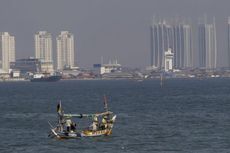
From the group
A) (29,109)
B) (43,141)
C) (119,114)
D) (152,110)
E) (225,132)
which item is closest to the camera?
(43,141)

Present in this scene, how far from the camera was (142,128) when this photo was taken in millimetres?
58281

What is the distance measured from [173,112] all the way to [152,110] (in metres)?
4.20

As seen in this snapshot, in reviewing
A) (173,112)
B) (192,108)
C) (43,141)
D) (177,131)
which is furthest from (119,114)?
(43,141)

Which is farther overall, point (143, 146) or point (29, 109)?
point (29, 109)

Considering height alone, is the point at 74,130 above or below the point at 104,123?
below

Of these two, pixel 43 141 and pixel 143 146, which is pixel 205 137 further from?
pixel 43 141

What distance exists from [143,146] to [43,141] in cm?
681

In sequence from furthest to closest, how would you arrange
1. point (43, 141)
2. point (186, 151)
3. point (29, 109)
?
point (29, 109)
point (43, 141)
point (186, 151)

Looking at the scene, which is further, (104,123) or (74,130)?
(104,123)

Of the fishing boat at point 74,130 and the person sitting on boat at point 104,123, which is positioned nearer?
the fishing boat at point 74,130

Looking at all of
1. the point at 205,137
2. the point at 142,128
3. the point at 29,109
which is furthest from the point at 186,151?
the point at 29,109

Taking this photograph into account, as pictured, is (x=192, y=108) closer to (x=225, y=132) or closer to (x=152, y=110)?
(x=152, y=110)

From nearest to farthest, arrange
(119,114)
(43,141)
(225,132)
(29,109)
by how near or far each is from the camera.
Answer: (43,141) → (225,132) → (119,114) → (29,109)

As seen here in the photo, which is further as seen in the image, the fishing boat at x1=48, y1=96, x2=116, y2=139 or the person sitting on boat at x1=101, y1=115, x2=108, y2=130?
the person sitting on boat at x1=101, y1=115, x2=108, y2=130
